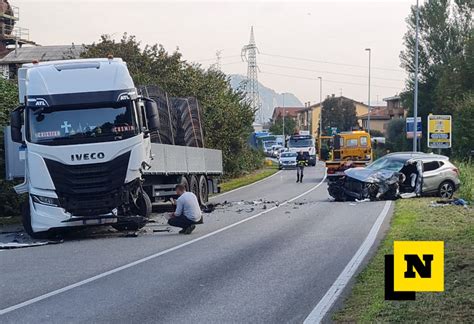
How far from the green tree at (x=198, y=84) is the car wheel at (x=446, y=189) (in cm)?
1380

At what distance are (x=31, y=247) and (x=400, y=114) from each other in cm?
10474

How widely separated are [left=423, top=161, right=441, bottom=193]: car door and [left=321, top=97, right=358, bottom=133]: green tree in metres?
82.8

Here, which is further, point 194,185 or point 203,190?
Result: point 203,190

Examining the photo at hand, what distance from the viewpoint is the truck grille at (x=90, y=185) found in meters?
16.4

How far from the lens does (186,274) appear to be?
1181 centimetres

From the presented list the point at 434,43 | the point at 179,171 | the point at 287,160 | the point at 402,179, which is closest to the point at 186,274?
the point at 179,171

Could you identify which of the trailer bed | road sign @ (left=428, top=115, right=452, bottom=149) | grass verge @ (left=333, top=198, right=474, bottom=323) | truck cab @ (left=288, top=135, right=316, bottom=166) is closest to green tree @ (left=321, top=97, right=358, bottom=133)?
truck cab @ (left=288, top=135, right=316, bottom=166)

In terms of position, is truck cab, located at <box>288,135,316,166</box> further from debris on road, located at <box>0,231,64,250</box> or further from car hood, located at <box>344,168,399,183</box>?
debris on road, located at <box>0,231,64,250</box>

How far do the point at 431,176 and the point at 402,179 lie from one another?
1.04 m

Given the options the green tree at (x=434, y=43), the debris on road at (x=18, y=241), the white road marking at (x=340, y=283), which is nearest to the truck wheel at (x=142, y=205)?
the debris on road at (x=18, y=241)

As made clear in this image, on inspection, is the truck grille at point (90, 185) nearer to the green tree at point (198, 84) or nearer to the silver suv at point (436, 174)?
the silver suv at point (436, 174)

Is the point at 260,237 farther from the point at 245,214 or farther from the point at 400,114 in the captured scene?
the point at 400,114

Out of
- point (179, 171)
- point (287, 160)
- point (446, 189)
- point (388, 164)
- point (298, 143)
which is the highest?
point (179, 171)

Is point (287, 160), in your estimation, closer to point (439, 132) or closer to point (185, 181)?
point (439, 132)
